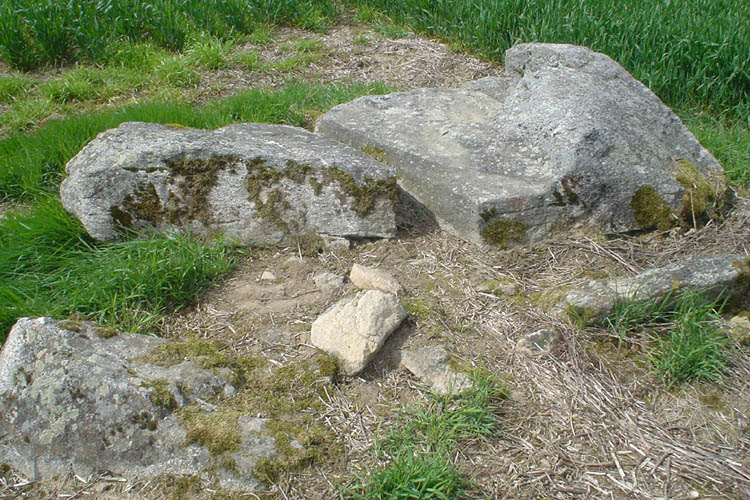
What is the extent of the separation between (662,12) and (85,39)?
5.60 metres

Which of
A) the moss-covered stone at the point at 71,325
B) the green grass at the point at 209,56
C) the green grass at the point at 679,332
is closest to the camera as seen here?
the moss-covered stone at the point at 71,325

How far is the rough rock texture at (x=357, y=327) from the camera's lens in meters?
2.68

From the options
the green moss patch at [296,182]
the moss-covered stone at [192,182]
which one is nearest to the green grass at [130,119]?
the moss-covered stone at [192,182]

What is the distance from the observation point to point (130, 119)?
462cm

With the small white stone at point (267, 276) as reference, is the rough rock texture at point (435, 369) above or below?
above

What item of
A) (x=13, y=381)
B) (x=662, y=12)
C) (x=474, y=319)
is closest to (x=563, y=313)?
(x=474, y=319)

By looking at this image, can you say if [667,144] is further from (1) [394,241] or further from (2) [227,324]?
(2) [227,324]

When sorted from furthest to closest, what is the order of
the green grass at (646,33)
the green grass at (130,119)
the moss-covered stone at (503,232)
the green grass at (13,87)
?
the green grass at (13,87), the green grass at (646,33), the green grass at (130,119), the moss-covered stone at (503,232)

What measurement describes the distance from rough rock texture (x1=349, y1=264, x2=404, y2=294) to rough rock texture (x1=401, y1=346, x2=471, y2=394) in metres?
0.42

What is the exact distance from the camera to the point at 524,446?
2395 mm

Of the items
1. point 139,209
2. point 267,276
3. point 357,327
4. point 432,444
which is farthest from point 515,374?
point 139,209

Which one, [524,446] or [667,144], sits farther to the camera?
[667,144]

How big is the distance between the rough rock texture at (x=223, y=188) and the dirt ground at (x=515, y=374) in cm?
19

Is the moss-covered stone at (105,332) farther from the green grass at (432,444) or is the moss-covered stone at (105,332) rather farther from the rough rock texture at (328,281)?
the green grass at (432,444)
